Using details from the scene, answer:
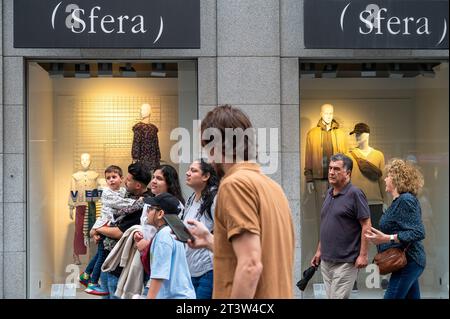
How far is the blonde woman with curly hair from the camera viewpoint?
7.87 m

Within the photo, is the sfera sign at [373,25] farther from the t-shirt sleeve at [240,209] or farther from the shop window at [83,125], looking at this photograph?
the t-shirt sleeve at [240,209]

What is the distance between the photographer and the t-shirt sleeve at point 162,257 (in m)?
5.70

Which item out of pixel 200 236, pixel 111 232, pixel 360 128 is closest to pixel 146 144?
pixel 111 232

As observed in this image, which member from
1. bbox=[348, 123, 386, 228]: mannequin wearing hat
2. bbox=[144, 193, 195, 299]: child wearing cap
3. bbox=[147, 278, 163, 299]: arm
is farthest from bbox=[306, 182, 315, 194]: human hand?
bbox=[147, 278, 163, 299]: arm

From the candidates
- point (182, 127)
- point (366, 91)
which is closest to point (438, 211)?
point (366, 91)

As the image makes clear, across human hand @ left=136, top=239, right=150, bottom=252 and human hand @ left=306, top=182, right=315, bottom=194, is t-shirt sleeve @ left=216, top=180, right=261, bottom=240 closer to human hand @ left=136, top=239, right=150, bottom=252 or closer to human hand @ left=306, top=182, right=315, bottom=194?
human hand @ left=136, top=239, right=150, bottom=252

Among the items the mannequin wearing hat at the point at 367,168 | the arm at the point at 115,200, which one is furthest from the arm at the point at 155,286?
the mannequin wearing hat at the point at 367,168

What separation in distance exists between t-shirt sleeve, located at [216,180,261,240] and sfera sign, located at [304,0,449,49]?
6.43 meters

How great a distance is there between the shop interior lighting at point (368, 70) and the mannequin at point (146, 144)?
116 inches

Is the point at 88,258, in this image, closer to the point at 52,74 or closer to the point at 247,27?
the point at 52,74

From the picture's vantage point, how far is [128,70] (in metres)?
10.8

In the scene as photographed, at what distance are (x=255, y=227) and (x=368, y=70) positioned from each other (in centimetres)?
747

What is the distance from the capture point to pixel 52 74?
10742mm
